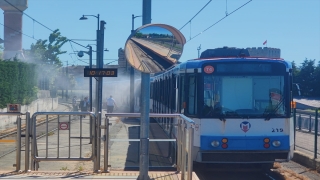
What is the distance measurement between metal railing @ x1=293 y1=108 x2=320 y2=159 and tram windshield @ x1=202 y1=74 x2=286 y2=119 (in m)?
2.18

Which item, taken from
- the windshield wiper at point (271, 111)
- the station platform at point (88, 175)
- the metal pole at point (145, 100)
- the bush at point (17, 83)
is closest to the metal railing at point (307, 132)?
the windshield wiper at point (271, 111)

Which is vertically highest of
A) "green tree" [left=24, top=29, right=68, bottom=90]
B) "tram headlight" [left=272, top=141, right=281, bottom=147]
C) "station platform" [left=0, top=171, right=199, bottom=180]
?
"green tree" [left=24, top=29, right=68, bottom=90]

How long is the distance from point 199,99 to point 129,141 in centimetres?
247

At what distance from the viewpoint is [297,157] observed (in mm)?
15312

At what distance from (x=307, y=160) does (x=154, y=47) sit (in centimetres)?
892

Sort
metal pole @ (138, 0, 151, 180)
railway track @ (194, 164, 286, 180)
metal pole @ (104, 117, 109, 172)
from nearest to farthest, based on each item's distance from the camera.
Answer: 1. metal pole @ (138, 0, 151, 180)
2. metal pole @ (104, 117, 109, 172)
3. railway track @ (194, 164, 286, 180)

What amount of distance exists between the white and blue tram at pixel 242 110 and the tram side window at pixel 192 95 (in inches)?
0.6

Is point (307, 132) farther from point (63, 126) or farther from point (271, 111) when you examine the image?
point (63, 126)

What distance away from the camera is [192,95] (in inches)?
487

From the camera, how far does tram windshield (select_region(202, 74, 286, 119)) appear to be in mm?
11984

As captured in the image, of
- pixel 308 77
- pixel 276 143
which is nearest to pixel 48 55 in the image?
pixel 308 77

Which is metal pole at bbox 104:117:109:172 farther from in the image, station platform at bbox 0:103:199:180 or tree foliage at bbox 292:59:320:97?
tree foliage at bbox 292:59:320:97

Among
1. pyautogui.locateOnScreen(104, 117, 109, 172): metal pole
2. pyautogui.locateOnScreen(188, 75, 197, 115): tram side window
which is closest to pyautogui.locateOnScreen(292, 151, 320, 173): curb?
pyautogui.locateOnScreen(188, 75, 197, 115): tram side window

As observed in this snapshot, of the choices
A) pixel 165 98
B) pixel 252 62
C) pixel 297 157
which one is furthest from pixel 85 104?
pixel 252 62
